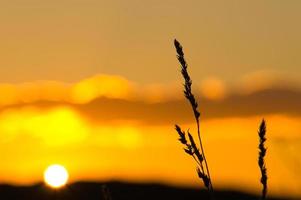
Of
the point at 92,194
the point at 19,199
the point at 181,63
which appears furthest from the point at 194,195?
the point at 181,63

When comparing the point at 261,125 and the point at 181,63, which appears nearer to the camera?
the point at 261,125

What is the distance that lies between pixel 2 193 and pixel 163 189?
1310cm

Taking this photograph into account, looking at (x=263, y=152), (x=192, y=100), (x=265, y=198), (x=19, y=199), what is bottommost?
(x=265, y=198)

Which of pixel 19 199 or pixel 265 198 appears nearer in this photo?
pixel 265 198

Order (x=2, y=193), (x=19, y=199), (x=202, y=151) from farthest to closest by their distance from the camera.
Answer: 1. (x=2, y=193)
2. (x=19, y=199)
3. (x=202, y=151)

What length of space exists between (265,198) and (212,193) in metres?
0.26

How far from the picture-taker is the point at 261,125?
441 cm

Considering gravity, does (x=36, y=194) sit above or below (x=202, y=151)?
above

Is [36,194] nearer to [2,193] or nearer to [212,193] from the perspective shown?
[2,193]

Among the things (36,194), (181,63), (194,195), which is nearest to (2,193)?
(36,194)

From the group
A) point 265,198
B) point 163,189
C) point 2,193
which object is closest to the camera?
point 265,198

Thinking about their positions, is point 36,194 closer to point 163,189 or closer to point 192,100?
point 163,189

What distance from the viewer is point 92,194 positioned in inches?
2179

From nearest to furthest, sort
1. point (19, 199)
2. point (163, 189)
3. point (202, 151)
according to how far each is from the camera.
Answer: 1. point (202, 151)
2. point (19, 199)
3. point (163, 189)
